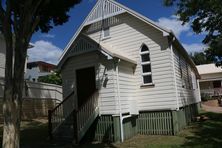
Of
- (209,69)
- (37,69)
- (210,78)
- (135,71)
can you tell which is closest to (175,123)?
(135,71)

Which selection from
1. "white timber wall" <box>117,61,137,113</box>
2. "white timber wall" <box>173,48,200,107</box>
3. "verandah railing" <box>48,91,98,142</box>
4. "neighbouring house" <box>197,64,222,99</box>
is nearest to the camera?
"verandah railing" <box>48,91,98,142</box>

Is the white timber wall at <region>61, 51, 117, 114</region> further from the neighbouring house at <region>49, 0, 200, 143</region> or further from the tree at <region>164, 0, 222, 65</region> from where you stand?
the tree at <region>164, 0, 222, 65</region>

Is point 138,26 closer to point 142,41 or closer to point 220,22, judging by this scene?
point 142,41

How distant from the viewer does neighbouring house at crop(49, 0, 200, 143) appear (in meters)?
12.9

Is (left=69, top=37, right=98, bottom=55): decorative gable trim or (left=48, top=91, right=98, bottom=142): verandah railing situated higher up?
(left=69, top=37, right=98, bottom=55): decorative gable trim

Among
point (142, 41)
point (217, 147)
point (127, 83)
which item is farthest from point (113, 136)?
point (142, 41)

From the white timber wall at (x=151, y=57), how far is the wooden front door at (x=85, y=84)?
2.11 meters

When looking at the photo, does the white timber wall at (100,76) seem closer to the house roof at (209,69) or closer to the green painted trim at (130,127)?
the green painted trim at (130,127)

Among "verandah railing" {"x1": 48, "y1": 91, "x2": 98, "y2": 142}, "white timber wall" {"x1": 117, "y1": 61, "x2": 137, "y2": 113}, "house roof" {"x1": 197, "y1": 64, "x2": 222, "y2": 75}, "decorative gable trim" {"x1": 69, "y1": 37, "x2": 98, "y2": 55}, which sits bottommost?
"verandah railing" {"x1": 48, "y1": 91, "x2": 98, "y2": 142}

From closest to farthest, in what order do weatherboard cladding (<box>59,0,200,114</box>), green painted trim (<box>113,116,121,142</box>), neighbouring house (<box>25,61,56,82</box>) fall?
green painted trim (<box>113,116,121,142</box>)
weatherboard cladding (<box>59,0,200,114</box>)
neighbouring house (<box>25,61,56,82</box>)

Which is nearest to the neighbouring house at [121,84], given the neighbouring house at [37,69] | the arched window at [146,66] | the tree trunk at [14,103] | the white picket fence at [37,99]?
the arched window at [146,66]

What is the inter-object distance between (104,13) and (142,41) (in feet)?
10.4

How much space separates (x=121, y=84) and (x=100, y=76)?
43.6 inches

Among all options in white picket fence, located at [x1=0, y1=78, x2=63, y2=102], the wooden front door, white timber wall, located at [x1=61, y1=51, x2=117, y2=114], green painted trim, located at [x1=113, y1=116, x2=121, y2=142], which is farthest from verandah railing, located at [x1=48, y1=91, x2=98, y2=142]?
white picket fence, located at [x1=0, y1=78, x2=63, y2=102]
